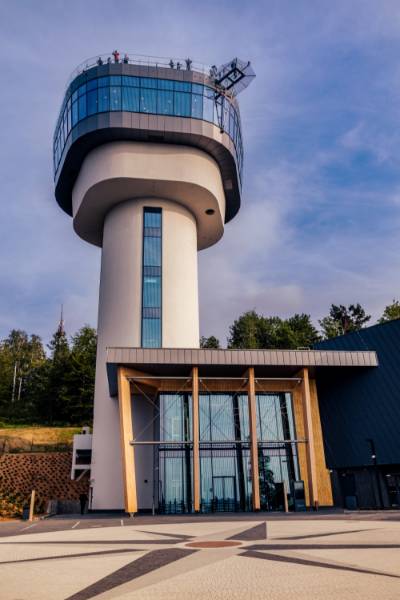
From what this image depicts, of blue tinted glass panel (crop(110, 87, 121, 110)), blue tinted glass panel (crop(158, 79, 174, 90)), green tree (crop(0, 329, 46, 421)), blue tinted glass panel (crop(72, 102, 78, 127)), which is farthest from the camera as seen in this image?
green tree (crop(0, 329, 46, 421))

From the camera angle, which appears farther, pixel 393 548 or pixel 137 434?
pixel 137 434

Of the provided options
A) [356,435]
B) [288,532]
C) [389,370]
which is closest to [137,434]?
[356,435]

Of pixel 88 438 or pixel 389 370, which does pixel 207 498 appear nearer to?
pixel 88 438

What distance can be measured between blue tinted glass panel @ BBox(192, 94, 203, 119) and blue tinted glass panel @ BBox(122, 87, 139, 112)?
4639 millimetres

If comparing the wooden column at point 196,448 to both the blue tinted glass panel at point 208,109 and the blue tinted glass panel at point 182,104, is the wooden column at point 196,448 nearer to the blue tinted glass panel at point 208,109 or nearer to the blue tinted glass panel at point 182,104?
the blue tinted glass panel at point 182,104

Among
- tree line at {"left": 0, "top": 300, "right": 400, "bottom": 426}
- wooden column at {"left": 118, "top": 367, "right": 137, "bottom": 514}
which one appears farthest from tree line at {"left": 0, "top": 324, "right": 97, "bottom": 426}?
wooden column at {"left": 118, "top": 367, "right": 137, "bottom": 514}

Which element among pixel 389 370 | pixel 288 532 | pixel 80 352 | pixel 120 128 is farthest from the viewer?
pixel 80 352

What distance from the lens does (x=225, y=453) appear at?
1433 inches

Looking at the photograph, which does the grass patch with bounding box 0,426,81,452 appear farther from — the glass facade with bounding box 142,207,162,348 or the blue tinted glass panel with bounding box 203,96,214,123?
the blue tinted glass panel with bounding box 203,96,214,123

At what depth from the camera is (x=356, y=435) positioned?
114ft

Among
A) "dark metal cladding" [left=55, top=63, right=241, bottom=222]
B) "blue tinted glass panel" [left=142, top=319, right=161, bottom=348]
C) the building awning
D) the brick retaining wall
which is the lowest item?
the brick retaining wall

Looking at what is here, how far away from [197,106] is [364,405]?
88.7 feet

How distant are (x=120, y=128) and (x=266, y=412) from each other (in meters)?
24.9

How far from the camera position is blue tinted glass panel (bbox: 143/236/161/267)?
139 ft
